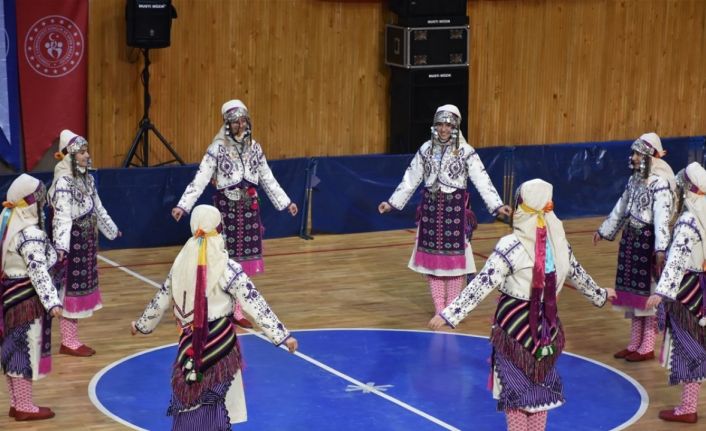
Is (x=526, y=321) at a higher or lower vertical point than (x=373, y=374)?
higher

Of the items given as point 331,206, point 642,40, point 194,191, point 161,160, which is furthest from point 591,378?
point 642,40

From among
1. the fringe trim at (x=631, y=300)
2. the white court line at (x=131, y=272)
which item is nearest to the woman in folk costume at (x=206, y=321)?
the fringe trim at (x=631, y=300)

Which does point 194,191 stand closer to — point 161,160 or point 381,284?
point 381,284

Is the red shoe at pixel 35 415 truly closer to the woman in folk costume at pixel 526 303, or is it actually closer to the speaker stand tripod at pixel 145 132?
the woman in folk costume at pixel 526 303

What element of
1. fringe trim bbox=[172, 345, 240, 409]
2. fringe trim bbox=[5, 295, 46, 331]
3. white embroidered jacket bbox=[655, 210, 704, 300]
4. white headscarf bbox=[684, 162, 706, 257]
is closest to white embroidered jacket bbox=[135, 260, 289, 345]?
fringe trim bbox=[172, 345, 240, 409]

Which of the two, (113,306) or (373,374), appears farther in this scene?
(113,306)

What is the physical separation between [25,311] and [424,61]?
805cm

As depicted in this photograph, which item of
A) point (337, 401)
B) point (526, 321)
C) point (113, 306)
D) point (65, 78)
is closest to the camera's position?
point (526, 321)

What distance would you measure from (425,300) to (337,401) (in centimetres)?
305

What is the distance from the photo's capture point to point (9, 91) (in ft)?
46.4

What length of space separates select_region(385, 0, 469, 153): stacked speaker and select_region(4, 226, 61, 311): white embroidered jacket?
7755 mm

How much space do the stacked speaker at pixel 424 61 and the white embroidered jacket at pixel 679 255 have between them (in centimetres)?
714

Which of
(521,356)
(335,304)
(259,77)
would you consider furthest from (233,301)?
(259,77)

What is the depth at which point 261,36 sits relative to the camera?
15.3m
